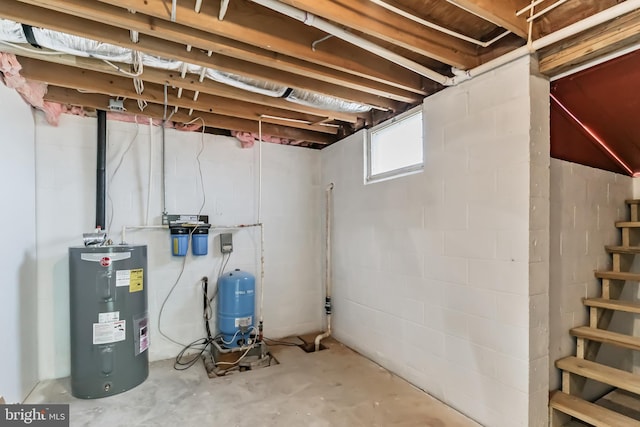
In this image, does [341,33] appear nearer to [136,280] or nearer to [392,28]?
[392,28]

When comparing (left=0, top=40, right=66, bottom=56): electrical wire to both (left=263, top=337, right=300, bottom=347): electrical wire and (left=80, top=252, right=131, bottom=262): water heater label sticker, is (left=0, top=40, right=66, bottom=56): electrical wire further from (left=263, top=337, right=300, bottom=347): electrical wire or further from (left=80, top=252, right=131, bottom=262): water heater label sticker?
(left=263, top=337, right=300, bottom=347): electrical wire

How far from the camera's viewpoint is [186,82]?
2.32m

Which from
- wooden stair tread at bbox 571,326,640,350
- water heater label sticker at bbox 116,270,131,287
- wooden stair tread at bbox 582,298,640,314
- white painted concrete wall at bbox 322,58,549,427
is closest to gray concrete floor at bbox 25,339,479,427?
white painted concrete wall at bbox 322,58,549,427

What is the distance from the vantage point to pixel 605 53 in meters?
1.70

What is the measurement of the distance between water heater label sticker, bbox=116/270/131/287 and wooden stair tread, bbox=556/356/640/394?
3055 mm

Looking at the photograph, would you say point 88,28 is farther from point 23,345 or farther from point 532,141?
point 532,141

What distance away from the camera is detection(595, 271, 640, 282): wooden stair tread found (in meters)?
2.19

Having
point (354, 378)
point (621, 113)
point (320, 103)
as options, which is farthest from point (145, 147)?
point (621, 113)

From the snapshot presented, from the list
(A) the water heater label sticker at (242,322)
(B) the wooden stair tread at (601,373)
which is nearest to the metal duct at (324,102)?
(A) the water heater label sticker at (242,322)

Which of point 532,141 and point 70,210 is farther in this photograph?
point 70,210

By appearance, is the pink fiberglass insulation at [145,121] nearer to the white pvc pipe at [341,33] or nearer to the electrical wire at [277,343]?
the white pvc pipe at [341,33]

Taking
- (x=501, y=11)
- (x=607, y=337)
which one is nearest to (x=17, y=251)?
(x=501, y=11)

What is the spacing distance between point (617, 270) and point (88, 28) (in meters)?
3.82

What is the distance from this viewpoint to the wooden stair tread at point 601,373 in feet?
5.91
